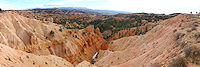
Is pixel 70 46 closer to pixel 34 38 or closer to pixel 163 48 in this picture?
pixel 34 38

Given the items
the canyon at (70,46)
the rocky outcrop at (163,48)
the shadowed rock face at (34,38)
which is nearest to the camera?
the rocky outcrop at (163,48)

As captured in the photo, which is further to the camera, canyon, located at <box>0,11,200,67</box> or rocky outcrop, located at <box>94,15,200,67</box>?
canyon, located at <box>0,11,200,67</box>

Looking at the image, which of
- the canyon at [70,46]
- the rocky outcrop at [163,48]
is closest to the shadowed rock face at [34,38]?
the canyon at [70,46]

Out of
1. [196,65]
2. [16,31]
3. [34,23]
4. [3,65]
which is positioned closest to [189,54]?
[196,65]

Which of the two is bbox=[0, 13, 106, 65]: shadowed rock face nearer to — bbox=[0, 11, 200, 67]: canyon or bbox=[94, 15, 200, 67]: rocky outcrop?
bbox=[0, 11, 200, 67]: canyon

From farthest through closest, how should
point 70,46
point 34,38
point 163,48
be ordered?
point 70,46, point 34,38, point 163,48

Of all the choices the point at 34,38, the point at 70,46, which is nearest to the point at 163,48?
the point at 70,46

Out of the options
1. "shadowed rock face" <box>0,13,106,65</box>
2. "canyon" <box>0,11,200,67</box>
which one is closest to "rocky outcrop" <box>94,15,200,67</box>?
"canyon" <box>0,11,200,67</box>

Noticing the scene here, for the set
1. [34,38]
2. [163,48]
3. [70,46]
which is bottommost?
[70,46]

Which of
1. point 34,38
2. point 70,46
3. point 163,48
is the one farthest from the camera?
point 70,46

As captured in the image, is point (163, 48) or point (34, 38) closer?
point (163, 48)

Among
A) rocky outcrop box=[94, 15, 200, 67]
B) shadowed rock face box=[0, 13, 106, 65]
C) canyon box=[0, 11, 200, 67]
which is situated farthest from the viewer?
shadowed rock face box=[0, 13, 106, 65]

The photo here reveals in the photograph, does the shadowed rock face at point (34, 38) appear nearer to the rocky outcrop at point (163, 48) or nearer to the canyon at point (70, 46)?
the canyon at point (70, 46)
